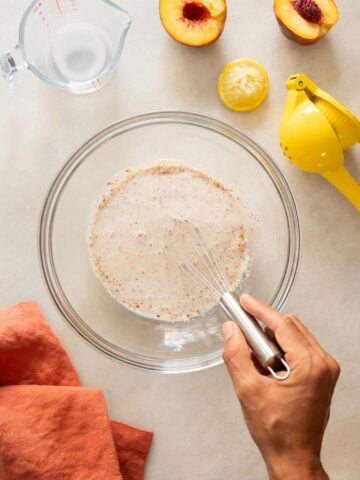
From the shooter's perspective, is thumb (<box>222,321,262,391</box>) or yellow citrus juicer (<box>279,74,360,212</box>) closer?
thumb (<box>222,321,262,391</box>)

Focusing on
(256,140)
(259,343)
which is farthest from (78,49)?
(259,343)

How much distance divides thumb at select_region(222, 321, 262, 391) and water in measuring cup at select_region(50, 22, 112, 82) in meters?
0.52

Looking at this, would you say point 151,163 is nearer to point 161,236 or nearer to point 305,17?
point 161,236

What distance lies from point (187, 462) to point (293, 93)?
0.62 meters

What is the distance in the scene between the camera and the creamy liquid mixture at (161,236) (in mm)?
1023

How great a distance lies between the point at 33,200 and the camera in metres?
1.05

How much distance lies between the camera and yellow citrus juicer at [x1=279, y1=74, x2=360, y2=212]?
3.19 feet

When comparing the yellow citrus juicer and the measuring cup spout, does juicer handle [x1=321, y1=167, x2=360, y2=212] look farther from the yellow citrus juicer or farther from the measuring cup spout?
the measuring cup spout

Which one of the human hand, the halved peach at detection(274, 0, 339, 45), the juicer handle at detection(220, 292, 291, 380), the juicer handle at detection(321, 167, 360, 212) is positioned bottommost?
the human hand

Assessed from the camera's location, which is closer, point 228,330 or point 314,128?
point 228,330

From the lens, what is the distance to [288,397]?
29.8 inches

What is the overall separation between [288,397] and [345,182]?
0.41 m

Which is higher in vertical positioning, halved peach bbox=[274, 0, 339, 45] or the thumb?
halved peach bbox=[274, 0, 339, 45]

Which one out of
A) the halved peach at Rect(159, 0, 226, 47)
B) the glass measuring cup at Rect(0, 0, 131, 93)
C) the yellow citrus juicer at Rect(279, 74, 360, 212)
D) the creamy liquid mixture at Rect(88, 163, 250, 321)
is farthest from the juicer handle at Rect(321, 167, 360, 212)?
the glass measuring cup at Rect(0, 0, 131, 93)
